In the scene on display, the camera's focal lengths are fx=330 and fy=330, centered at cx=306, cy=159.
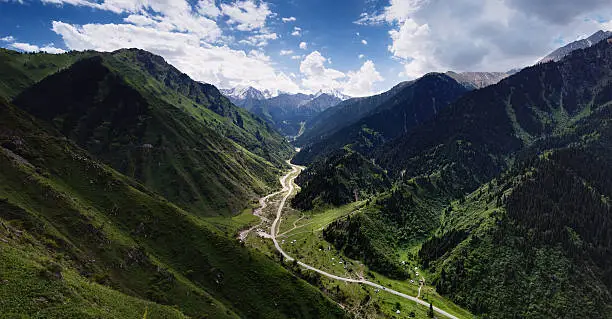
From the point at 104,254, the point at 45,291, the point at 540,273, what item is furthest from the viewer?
the point at 540,273

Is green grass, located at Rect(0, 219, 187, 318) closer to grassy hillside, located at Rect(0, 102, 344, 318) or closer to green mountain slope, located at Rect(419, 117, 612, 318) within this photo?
grassy hillside, located at Rect(0, 102, 344, 318)

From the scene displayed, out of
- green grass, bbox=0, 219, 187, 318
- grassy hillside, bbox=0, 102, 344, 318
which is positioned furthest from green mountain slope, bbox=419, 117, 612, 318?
green grass, bbox=0, 219, 187, 318

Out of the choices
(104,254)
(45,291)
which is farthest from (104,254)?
(45,291)

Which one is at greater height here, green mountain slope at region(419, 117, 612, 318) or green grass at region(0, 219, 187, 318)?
green grass at region(0, 219, 187, 318)

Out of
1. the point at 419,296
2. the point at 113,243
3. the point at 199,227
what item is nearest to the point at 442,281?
the point at 419,296

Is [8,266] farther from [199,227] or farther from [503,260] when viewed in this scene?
[503,260]

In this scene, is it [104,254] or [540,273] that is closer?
[104,254]

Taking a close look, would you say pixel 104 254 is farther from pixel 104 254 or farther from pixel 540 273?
pixel 540 273

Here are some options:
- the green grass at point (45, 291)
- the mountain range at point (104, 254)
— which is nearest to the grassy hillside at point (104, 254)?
the green grass at point (45, 291)
